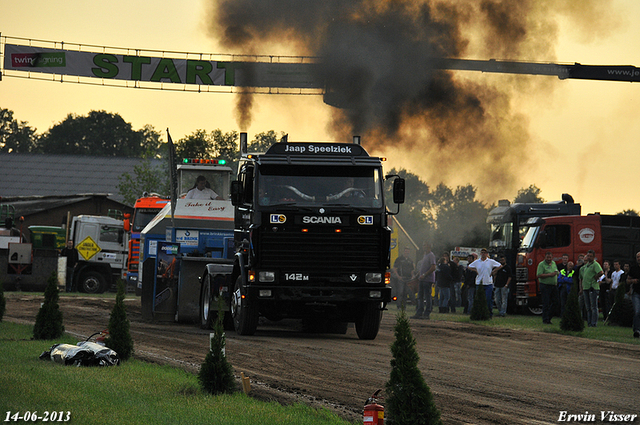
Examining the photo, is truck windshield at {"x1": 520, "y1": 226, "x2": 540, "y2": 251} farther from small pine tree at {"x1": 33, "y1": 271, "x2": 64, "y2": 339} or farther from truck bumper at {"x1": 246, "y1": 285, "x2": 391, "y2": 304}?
small pine tree at {"x1": 33, "y1": 271, "x2": 64, "y2": 339}

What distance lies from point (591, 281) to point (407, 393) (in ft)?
52.0

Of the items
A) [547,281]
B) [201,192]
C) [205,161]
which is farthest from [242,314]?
[547,281]

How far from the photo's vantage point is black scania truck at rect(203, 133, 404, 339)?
14086 mm

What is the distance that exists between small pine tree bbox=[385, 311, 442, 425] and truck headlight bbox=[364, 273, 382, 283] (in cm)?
861

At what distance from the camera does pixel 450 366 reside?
38.5ft

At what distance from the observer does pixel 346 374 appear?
10508mm

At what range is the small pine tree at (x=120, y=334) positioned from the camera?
1095 centimetres

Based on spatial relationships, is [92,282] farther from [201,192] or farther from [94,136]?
[94,136]

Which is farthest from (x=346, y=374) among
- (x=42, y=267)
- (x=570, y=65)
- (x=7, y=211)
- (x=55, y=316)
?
(x=7, y=211)

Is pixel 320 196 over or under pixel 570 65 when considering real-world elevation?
under

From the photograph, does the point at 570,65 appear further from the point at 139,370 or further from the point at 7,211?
the point at 7,211

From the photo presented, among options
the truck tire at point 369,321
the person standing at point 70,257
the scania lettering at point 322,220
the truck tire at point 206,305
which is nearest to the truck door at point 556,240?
the truck tire at point 369,321

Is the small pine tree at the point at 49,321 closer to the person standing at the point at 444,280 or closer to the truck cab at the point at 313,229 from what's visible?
the truck cab at the point at 313,229

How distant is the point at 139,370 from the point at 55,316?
4146 mm
